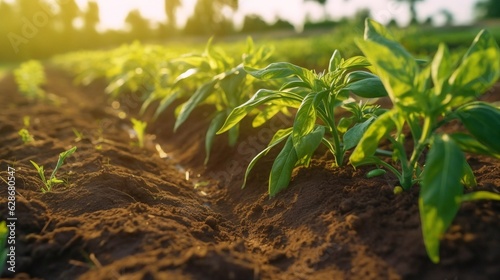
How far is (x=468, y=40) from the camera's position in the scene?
13.9 m

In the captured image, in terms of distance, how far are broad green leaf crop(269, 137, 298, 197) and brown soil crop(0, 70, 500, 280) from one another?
95 millimetres

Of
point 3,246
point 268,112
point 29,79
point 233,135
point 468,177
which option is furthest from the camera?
point 29,79

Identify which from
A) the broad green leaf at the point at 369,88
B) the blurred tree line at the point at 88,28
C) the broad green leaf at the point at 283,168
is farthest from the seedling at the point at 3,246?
the blurred tree line at the point at 88,28

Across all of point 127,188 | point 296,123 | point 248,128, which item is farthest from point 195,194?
point 296,123

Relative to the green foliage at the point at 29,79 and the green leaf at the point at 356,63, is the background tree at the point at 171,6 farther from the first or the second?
the green leaf at the point at 356,63

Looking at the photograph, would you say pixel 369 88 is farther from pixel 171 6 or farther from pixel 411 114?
pixel 171 6

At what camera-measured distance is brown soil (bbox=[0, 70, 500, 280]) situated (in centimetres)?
184

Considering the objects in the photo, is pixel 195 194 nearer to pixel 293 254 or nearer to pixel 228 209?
pixel 228 209

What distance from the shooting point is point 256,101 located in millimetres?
2523

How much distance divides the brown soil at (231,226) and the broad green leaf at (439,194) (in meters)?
0.25

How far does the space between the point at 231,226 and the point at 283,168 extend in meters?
0.45

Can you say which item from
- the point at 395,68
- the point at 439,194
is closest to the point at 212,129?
the point at 395,68

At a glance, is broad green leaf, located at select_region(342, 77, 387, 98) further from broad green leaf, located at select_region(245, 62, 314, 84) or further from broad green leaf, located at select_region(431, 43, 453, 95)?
broad green leaf, located at select_region(431, 43, 453, 95)

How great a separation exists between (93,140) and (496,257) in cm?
356
